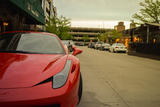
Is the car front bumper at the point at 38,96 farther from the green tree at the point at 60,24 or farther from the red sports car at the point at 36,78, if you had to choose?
the green tree at the point at 60,24

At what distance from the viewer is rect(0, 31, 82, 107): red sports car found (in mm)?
1691

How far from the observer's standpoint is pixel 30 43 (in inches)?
120

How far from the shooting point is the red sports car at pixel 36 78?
5.55ft

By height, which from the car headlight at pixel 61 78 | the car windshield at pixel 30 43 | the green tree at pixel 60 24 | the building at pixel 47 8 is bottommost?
the car headlight at pixel 61 78

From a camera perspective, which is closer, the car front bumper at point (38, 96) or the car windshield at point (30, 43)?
the car front bumper at point (38, 96)

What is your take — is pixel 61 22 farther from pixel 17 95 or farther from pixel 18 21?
pixel 17 95

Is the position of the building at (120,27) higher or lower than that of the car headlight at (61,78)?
higher

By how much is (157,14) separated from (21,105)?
105 feet

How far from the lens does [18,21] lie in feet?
44.7

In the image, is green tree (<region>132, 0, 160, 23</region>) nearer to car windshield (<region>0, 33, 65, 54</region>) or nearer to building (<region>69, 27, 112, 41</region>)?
car windshield (<region>0, 33, 65, 54</region>)

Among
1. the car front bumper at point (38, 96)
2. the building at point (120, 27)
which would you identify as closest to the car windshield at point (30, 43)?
the car front bumper at point (38, 96)

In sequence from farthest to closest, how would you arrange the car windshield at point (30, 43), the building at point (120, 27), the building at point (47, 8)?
1. the building at point (120, 27)
2. the building at point (47, 8)
3. the car windshield at point (30, 43)

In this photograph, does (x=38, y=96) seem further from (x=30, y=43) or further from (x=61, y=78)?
(x=30, y=43)

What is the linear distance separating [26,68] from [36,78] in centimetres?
28
